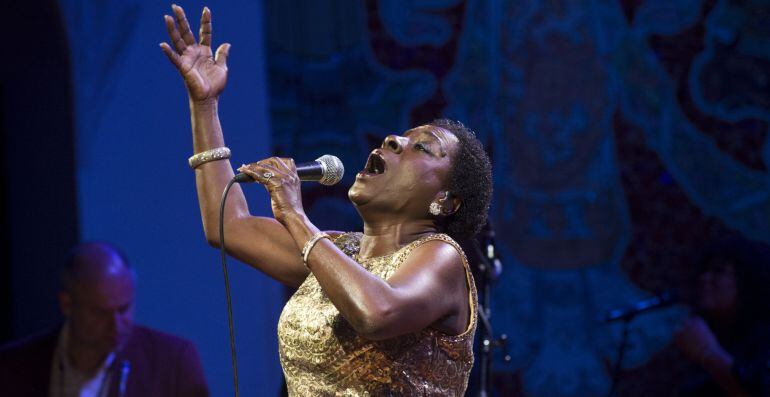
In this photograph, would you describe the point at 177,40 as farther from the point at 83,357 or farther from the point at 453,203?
the point at 83,357

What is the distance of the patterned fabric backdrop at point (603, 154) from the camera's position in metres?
4.64

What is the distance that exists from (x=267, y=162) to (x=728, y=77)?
10.8ft

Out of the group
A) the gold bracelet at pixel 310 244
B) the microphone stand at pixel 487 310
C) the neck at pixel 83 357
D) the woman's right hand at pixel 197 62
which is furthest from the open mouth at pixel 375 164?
the neck at pixel 83 357

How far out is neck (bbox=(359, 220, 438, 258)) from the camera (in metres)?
2.20

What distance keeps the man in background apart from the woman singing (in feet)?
5.56

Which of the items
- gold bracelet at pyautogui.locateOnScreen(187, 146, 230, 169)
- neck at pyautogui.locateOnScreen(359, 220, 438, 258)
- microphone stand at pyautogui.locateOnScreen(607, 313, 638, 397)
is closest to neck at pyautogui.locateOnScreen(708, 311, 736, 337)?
microphone stand at pyautogui.locateOnScreen(607, 313, 638, 397)

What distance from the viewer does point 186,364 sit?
12.9ft

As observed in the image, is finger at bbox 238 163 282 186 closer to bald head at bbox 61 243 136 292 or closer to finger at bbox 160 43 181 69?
finger at bbox 160 43 181 69

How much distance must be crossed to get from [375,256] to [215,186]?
0.48 metres

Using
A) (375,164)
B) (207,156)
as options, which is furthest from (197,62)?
(375,164)

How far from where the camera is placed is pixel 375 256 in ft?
7.21

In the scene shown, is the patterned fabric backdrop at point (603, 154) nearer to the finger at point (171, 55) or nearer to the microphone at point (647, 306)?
the microphone at point (647, 306)

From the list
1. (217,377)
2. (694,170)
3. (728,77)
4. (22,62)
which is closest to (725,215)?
(694,170)

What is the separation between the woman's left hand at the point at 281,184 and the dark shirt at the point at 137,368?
2.12m
